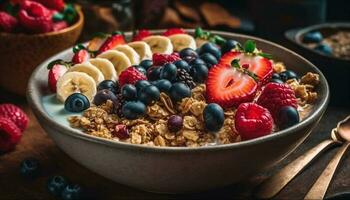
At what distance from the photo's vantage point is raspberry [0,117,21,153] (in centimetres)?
107

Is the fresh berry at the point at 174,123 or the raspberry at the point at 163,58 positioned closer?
the fresh berry at the point at 174,123

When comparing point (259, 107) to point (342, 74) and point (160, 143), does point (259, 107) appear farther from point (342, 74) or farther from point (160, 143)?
point (342, 74)

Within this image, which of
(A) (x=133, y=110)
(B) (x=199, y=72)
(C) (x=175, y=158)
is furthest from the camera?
(B) (x=199, y=72)

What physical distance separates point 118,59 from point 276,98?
1.06 feet

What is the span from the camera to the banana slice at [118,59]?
1099 mm

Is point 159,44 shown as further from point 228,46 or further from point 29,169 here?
point 29,169

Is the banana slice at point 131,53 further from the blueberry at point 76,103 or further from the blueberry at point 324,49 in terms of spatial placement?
the blueberry at point 324,49

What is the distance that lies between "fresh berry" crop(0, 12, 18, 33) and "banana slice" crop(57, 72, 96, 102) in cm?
30

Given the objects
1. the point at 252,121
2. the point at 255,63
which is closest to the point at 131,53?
the point at 255,63

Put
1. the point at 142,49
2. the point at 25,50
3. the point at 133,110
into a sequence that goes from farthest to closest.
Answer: the point at 25,50
the point at 142,49
the point at 133,110

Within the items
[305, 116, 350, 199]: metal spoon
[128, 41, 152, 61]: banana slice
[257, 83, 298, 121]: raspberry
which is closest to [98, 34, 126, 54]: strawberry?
[128, 41, 152, 61]: banana slice

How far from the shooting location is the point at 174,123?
901 mm

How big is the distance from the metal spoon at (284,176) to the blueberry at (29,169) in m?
0.38

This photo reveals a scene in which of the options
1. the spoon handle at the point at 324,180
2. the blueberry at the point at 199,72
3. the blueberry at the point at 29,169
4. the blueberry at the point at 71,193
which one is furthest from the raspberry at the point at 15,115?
the spoon handle at the point at 324,180
